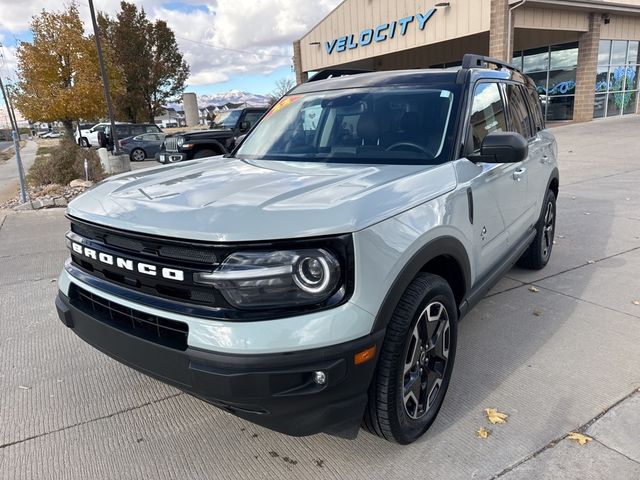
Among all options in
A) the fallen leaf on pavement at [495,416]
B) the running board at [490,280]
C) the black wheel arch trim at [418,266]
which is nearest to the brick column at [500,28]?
the running board at [490,280]

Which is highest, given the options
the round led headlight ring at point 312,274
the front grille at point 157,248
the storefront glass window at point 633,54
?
the storefront glass window at point 633,54

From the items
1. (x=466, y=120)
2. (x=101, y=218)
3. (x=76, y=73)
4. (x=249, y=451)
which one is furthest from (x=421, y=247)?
(x=76, y=73)

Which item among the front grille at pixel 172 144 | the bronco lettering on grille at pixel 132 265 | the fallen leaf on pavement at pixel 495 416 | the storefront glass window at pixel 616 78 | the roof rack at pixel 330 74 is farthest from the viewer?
the storefront glass window at pixel 616 78

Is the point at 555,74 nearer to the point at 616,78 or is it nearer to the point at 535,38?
the point at 535,38

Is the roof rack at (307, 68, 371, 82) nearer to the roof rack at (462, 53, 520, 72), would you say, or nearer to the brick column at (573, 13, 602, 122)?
the roof rack at (462, 53, 520, 72)

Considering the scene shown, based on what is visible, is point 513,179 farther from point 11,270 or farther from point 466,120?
point 11,270

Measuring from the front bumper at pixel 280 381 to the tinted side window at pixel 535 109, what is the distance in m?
3.53

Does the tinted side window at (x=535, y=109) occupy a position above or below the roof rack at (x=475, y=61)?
below

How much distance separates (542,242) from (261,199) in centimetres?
357

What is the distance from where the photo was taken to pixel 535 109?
15.7 ft

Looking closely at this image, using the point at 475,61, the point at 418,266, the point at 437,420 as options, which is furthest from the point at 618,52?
the point at 418,266

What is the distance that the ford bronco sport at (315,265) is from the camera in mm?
1857

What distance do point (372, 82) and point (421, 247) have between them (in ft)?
5.36

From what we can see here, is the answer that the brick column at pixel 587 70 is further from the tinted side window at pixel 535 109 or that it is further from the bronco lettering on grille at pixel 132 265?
the bronco lettering on grille at pixel 132 265
